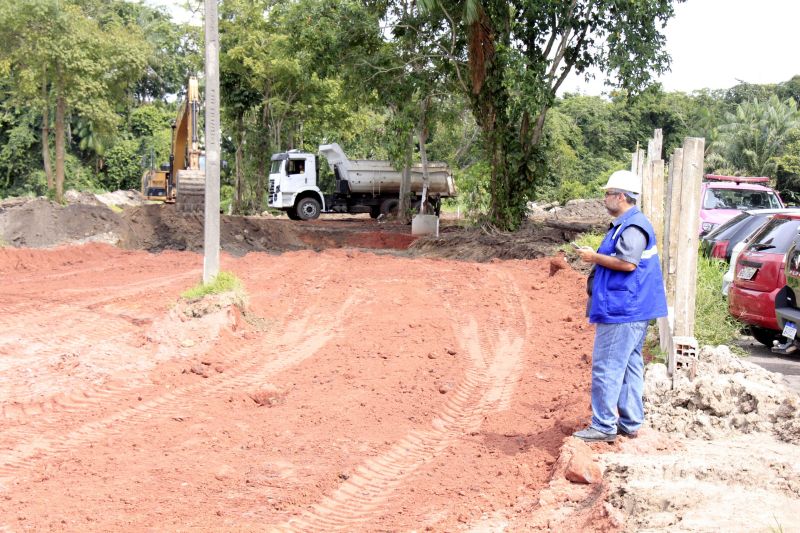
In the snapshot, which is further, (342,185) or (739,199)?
(342,185)

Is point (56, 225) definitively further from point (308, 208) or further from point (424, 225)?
point (308, 208)

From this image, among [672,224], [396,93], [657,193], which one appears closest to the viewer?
[672,224]

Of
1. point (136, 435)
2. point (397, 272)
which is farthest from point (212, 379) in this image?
point (397, 272)

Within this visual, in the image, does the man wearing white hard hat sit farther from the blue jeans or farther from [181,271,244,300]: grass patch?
[181,271,244,300]: grass patch

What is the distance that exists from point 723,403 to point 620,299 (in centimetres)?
129

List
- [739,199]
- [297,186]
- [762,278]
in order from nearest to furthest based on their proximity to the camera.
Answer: [762,278] < [739,199] < [297,186]

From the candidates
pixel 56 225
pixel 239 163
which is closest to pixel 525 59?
pixel 56 225

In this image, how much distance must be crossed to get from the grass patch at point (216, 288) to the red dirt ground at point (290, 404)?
281 millimetres

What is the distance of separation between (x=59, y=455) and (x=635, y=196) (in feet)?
15.9

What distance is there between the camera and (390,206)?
120ft

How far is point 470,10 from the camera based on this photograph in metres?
20.1

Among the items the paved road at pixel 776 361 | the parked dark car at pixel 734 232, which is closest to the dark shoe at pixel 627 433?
the paved road at pixel 776 361

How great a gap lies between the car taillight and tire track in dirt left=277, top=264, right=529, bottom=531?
4.40m

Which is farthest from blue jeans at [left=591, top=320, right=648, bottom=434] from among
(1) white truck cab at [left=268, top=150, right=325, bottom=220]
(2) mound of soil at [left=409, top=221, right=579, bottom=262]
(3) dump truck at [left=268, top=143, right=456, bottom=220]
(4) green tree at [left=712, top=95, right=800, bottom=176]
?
(4) green tree at [left=712, top=95, right=800, bottom=176]
